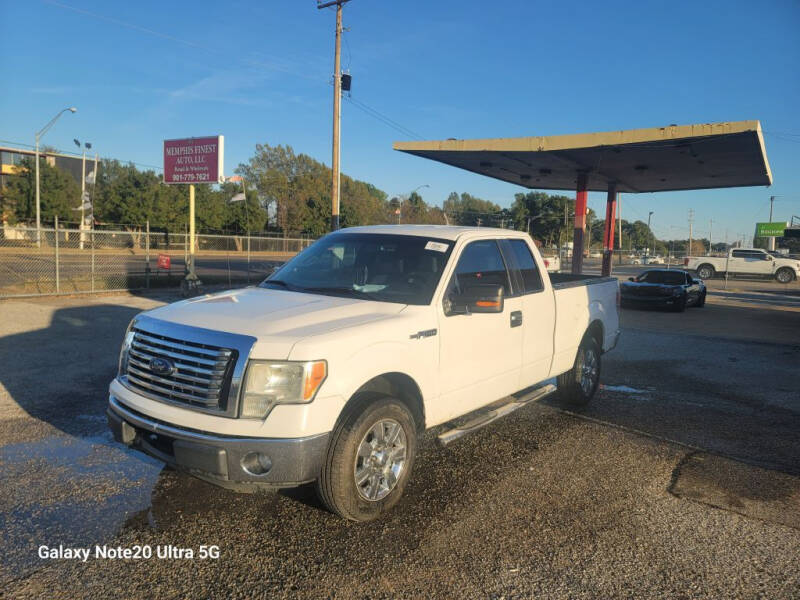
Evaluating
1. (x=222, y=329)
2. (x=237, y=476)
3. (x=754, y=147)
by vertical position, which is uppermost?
(x=754, y=147)

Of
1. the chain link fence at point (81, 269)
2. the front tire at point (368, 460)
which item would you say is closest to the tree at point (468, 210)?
the chain link fence at point (81, 269)

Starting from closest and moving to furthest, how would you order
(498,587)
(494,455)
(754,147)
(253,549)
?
1. (498,587)
2. (253,549)
3. (494,455)
4. (754,147)

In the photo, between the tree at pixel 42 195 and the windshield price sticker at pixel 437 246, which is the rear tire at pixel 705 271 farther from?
the tree at pixel 42 195

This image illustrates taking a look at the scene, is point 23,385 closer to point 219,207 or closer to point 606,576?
point 606,576

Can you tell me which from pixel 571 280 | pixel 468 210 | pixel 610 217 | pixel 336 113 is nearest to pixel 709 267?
pixel 610 217

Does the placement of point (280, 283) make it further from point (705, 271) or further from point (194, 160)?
point (705, 271)

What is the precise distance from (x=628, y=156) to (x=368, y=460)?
706 inches

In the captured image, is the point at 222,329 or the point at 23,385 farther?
the point at 23,385

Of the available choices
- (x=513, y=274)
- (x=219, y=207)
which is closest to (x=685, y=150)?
(x=513, y=274)

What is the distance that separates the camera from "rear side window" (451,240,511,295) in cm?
460

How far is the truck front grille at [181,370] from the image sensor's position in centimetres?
327

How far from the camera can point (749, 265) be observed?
3641 centimetres

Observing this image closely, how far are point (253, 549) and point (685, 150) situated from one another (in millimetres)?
17897

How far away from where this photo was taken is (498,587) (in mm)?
3008
